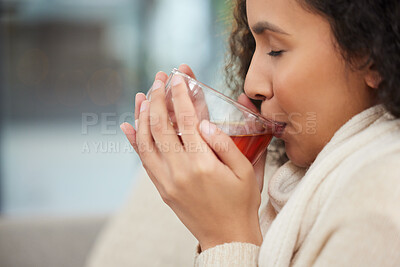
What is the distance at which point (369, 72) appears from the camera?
71cm

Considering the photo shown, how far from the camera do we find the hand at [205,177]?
73 centimetres

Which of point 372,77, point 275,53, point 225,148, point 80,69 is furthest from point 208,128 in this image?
point 80,69

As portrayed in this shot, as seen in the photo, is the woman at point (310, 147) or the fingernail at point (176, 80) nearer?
the woman at point (310, 147)

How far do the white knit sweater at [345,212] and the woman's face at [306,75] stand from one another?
0.15 ft

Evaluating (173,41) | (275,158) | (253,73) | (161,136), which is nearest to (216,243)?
(161,136)

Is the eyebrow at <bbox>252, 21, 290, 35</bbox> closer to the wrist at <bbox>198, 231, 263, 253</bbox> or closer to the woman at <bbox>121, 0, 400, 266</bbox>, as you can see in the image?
the woman at <bbox>121, 0, 400, 266</bbox>

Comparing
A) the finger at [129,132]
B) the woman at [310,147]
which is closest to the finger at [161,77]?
the woman at [310,147]

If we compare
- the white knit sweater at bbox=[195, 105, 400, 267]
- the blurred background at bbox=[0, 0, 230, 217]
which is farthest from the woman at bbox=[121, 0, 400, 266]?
the blurred background at bbox=[0, 0, 230, 217]

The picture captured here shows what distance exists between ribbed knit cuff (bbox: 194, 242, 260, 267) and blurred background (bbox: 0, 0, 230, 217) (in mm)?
2705

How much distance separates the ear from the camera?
71cm

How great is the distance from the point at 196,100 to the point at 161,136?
88 millimetres

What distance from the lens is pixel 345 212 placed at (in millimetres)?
582

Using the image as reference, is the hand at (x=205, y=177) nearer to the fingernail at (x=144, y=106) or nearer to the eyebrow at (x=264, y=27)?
the fingernail at (x=144, y=106)

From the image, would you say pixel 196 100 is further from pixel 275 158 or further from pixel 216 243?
pixel 275 158
